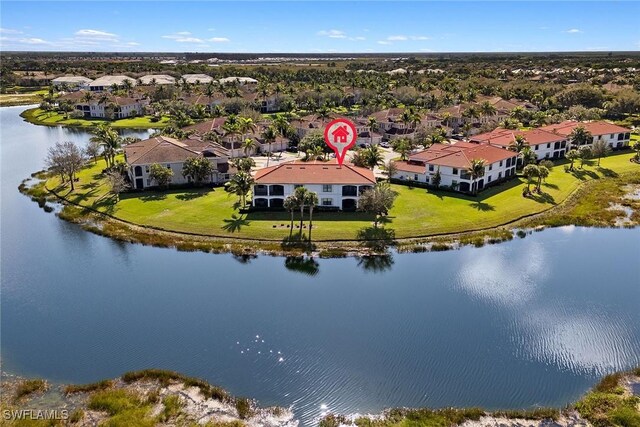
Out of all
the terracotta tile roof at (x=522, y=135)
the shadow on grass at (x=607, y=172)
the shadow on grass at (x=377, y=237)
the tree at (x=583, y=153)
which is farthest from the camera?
the terracotta tile roof at (x=522, y=135)

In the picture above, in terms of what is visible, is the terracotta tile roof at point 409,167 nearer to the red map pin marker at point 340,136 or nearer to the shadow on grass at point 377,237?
the red map pin marker at point 340,136

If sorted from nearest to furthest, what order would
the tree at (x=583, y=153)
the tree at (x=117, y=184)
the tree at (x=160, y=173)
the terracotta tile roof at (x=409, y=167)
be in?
the tree at (x=117, y=184) < the tree at (x=160, y=173) < the terracotta tile roof at (x=409, y=167) < the tree at (x=583, y=153)

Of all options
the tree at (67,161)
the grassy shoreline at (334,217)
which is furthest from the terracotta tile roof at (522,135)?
the tree at (67,161)

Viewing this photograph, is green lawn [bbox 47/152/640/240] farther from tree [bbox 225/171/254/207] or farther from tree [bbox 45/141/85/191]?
tree [bbox 225/171/254/207]

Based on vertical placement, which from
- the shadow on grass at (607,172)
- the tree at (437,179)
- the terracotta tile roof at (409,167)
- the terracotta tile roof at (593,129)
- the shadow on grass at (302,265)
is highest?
the terracotta tile roof at (593,129)

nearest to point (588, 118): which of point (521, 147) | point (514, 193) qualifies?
point (521, 147)

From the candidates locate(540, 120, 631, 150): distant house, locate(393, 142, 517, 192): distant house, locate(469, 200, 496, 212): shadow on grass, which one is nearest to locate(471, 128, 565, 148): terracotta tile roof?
locate(540, 120, 631, 150): distant house

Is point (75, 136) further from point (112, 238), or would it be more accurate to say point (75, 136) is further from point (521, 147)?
point (521, 147)
